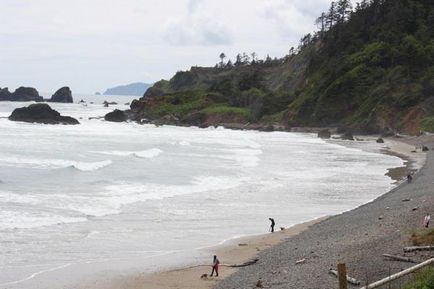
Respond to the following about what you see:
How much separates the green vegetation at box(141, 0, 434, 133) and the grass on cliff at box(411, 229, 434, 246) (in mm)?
65877

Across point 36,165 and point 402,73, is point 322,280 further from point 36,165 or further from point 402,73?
point 402,73

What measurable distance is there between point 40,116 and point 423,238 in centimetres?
8887

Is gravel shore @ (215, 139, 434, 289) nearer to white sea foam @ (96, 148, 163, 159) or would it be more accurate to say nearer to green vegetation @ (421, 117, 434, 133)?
white sea foam @ (96, 148, 163, 159)

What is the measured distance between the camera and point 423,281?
10.6 meters

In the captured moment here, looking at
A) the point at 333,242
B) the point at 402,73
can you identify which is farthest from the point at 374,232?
the point at 402,73

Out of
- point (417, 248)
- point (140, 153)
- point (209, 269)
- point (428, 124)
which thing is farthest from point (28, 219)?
point (428, 124)

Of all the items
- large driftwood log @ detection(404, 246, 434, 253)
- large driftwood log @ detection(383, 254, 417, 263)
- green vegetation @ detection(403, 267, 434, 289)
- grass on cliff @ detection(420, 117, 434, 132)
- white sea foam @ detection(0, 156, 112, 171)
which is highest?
grass on cliff @ detection(420, 117, 434, 132)

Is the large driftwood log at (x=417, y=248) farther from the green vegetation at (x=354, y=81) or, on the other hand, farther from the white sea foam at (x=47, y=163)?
the green vegetation at (x=354, y=81)

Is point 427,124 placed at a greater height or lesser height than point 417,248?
greater

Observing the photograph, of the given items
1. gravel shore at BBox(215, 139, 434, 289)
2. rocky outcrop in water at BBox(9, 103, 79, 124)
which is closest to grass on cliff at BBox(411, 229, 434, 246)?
gravel shore at BBox(215, 139, 434, 289)

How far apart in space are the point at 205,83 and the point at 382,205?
142 metres

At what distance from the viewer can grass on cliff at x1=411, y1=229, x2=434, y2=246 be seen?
1520 cm

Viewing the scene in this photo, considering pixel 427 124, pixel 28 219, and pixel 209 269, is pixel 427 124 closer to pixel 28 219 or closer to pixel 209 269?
pixel 28 219

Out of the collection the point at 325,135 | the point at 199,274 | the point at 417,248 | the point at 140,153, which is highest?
the point at 325,135
